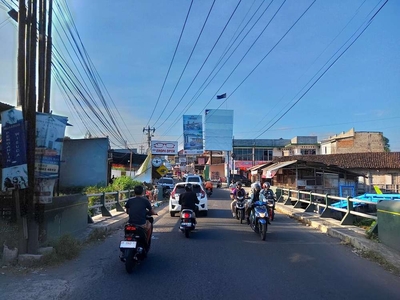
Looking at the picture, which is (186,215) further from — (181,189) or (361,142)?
(361,142)

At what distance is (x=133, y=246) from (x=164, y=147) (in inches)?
1857

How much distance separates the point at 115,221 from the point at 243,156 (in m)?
58.7

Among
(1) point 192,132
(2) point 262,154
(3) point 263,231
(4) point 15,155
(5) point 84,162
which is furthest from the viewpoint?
(2) point 262,154

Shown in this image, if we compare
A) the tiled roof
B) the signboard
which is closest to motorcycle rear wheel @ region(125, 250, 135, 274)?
the tiled roof

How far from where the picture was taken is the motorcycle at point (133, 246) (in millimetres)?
6535

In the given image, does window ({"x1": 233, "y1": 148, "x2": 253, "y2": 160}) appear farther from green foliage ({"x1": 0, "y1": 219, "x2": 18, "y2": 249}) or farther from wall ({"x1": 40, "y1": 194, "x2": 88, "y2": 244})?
green foliage ({"x1": 0, "y1": 219, "x2": 18, "y2": 249})

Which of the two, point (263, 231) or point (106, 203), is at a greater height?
point (106, 203)

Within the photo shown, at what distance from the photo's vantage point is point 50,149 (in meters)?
7.57

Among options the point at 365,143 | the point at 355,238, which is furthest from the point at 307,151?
the point at 355,238

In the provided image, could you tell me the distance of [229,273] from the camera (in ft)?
21.6

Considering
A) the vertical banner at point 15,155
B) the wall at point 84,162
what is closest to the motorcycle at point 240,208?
the vertical banner at point 15,155

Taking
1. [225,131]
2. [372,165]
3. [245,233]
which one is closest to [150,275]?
[245,233]

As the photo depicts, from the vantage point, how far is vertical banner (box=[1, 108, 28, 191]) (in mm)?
7125

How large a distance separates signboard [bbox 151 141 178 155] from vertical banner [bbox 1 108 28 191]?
4576 centimetres
